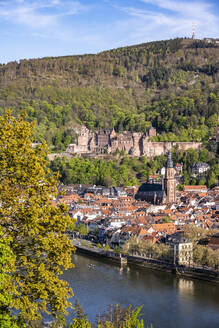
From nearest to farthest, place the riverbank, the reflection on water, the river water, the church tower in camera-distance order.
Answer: the river water < the reflection on water < the riverbank < the church tower

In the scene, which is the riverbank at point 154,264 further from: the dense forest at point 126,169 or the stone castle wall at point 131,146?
the stone castle wall at point 131,146

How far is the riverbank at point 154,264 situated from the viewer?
22.9m

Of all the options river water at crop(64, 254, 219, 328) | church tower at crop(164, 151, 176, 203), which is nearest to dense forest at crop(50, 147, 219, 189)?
church tower at crop(164, 151, 176, 203)

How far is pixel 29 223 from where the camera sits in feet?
22.0

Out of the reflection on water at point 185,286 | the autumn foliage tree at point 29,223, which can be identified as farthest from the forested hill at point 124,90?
the autumn foliage tree at point 29,223

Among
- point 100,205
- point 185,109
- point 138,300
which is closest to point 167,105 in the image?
point 185,109

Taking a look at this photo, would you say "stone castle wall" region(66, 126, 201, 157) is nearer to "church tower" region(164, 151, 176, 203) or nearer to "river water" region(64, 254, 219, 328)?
"church tower" region(164, 151, 176, 203)

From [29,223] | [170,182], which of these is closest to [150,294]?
[29,223]

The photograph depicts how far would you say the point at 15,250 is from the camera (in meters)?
6.98

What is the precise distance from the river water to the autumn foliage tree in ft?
→ 33.9

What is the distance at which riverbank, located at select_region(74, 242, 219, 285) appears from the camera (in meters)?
22.9

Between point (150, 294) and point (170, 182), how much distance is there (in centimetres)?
2205

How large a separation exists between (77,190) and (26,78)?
3422cm

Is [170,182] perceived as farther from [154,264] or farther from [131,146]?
[154,264]
